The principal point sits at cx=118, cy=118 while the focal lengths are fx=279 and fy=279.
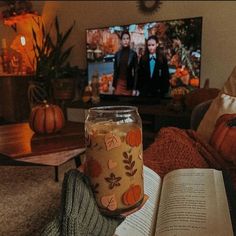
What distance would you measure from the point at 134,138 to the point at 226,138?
0.36 meters

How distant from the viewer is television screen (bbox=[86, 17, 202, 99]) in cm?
167

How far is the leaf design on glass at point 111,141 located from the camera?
0.27m

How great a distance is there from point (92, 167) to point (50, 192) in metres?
0.97

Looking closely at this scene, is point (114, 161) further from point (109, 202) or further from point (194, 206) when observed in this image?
point (194, 206)

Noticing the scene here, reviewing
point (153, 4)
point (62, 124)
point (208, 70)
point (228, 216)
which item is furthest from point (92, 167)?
point (153, 4)

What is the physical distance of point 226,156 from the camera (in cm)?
57

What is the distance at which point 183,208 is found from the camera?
14.4 inches

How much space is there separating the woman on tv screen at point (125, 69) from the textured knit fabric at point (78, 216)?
1.23m

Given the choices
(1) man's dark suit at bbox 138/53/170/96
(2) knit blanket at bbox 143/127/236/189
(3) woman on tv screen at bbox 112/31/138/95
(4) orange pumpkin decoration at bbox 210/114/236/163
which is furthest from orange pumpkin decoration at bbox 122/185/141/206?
(1) man's dark suit at bbox 138/53/170/96

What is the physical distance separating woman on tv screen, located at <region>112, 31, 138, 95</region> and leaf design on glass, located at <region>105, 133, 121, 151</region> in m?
1.22

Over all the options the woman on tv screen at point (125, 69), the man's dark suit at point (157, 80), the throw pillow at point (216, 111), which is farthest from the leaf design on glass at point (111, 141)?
the man's dark suit at point (157, 80)

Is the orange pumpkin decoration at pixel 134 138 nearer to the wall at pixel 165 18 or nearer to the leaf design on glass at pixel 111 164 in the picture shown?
the leaf design on glass at pixel 111 164

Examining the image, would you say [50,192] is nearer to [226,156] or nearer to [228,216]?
[226,156]

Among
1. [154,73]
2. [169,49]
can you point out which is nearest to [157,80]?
[154,73]
